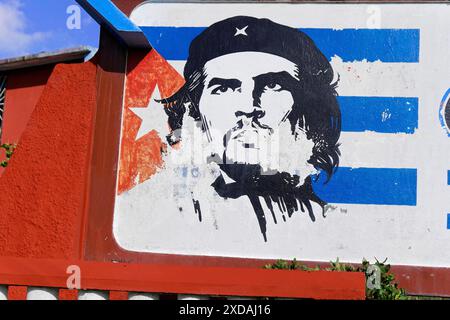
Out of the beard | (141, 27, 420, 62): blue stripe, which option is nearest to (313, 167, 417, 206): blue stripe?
the beard

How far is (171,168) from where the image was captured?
5844 mm

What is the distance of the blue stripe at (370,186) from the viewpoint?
5574mm

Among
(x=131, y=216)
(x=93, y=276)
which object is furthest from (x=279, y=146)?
(x=93, y=276)

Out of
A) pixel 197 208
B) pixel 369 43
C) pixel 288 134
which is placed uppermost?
pixel 369 43

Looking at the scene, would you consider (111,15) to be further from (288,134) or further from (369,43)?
(369,43)

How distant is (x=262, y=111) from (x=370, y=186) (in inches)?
46.1

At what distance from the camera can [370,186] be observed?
561cm

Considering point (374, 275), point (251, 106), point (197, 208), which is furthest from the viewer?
point (251, 106)

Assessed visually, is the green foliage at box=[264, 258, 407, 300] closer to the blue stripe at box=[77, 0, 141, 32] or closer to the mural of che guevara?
the mural of che guevara

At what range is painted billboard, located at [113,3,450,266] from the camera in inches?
220

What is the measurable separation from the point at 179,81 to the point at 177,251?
1.57m

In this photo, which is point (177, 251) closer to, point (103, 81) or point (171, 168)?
point (171, 168)

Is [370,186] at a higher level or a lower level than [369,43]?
lower

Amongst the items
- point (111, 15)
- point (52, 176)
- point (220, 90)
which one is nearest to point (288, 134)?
point (220, 90)
